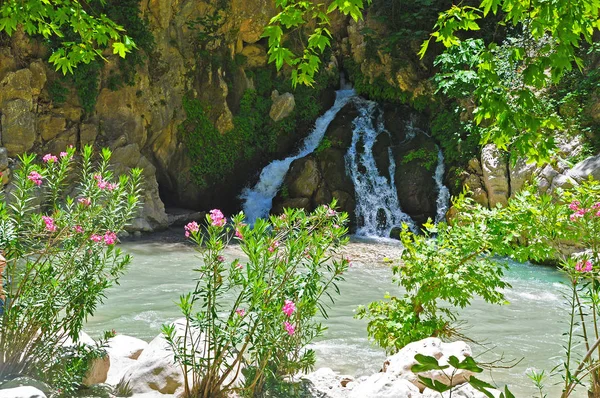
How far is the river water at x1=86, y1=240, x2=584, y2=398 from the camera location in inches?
238

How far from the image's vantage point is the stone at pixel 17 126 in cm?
1205

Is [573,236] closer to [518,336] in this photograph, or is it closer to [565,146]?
[518,336]

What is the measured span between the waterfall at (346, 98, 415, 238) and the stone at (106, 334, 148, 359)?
10.2 metres

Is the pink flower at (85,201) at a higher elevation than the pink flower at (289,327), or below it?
higher

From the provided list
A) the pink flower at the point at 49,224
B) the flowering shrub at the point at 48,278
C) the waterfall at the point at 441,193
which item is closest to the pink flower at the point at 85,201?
the flowering shrub at the point at 48,278

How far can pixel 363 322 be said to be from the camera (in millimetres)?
7500

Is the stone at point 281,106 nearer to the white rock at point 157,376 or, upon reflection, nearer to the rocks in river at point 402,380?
the rocks in river at point 402,380

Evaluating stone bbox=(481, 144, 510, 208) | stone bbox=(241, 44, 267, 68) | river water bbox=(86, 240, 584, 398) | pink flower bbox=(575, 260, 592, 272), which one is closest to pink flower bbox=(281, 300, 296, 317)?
pink flower bbox=(575, 260, 592, 272)

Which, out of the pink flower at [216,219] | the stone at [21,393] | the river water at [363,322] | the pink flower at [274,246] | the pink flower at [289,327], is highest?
the pink flower at [216,219]

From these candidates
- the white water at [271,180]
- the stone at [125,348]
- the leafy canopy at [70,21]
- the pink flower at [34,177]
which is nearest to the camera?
the leafy canopy at [70,21]

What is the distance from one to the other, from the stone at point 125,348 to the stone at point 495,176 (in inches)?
390

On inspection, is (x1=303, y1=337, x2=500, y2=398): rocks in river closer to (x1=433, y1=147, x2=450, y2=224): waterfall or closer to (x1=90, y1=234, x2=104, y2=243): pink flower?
(x1=90, y1=234, x2=104, y2=243): pink flower

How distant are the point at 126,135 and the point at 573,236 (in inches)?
471

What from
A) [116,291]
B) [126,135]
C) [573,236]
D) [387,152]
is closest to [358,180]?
[387,152]
